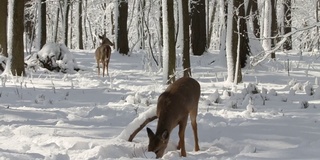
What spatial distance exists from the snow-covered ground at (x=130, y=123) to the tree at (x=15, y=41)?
Answer: 1304 mm

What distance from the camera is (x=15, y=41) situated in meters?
14.8

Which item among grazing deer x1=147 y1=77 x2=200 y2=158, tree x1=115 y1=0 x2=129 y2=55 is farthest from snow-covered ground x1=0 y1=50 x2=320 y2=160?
tree x1=115 y1=0 x2=129 y2=55

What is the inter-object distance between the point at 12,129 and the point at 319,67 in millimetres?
13481

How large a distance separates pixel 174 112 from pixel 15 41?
10.3 meters

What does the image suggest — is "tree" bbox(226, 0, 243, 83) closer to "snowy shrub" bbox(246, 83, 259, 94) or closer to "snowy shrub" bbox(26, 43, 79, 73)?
"snowy shrub" bbox(246, 83, 259, 94)

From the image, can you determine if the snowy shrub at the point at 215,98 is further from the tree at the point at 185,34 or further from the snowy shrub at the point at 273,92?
the tree at the point at 185,34

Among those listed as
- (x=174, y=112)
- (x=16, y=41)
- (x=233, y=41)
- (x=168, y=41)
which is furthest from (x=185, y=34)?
(x=174, y=112)

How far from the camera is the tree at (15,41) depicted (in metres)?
14.6

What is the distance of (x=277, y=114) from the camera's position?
8.31m

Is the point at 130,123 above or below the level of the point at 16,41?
below

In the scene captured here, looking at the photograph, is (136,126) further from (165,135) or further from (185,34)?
(185,34)

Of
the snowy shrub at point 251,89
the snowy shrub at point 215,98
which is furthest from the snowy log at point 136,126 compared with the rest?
the snowy shrub at point 251,89

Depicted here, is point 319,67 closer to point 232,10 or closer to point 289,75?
point 289,75

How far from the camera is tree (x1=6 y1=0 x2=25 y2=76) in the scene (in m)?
14.6
